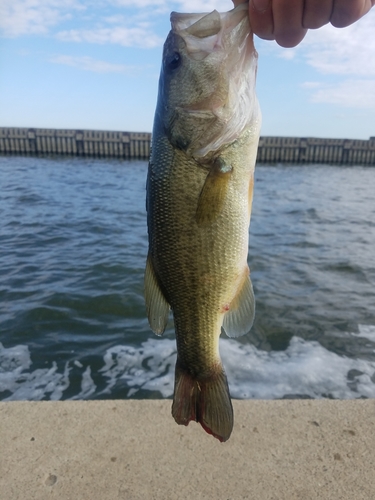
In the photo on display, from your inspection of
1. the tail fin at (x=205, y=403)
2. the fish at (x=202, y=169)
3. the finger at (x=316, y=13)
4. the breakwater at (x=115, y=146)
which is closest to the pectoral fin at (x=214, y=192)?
the fish at (x=202, y=169)

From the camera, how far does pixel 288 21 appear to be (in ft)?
4.46

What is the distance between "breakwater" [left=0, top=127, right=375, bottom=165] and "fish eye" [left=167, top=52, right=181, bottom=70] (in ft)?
127

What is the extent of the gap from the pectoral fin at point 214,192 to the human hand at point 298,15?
46 cm

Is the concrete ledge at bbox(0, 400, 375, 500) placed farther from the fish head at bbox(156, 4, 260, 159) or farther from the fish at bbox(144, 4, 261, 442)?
the fish head at bbox(156, 4, 260, 159)

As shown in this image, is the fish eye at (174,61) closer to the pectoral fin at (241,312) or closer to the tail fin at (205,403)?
the pectoral fin at (241,312)

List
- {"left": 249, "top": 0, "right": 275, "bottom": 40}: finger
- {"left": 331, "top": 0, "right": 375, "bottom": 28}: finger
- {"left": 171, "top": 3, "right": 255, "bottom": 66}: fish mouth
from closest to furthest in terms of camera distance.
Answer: {"left": 331, "top": 0, "right": 375, "bottom": 28}: finger → {"left": 249, "top": 0, "right": 275, "bottom": 40}: finger → {"left": 171, "top": 3, "right": 255, "bottom": 66}: fish mouth

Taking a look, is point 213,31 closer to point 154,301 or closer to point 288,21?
point 288,21

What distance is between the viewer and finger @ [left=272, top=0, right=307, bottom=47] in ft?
4.34

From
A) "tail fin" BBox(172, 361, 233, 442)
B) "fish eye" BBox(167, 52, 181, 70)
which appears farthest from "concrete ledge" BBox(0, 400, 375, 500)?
"fish eye" BBox(167, 52, 181, 70)

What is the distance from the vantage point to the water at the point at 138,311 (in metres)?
4.82

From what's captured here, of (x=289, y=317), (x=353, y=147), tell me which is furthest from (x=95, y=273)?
(x=353, y=147)

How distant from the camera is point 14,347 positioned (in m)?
5.55

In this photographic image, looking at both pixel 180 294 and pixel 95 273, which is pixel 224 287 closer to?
A: pixel 180 294

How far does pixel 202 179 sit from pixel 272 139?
143ft
